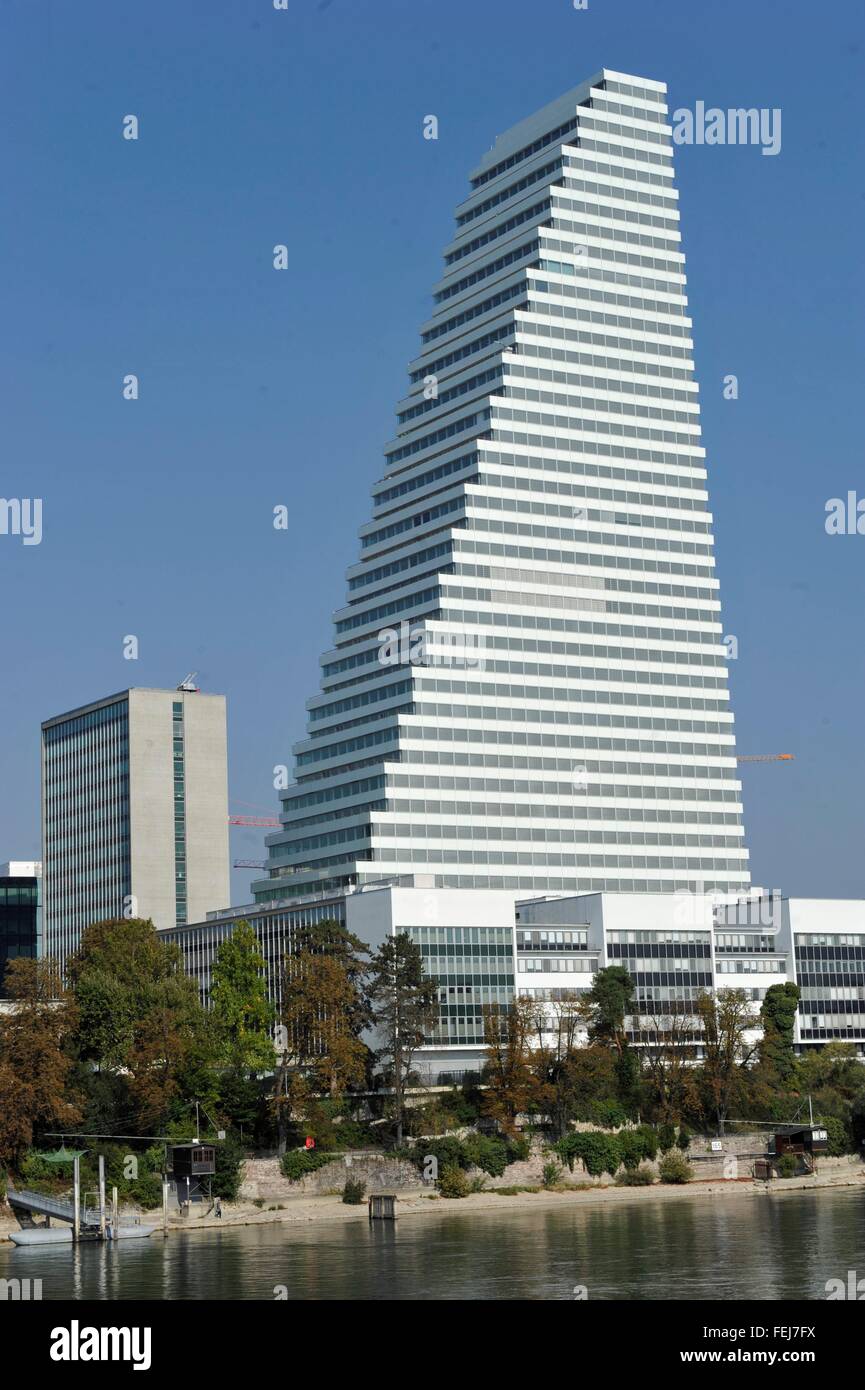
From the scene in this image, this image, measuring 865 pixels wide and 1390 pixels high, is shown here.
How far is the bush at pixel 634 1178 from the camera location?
469ft

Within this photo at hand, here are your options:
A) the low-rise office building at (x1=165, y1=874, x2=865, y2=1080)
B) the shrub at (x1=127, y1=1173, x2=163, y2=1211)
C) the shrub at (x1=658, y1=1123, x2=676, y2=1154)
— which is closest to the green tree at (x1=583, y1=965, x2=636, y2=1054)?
the low-rise office building at (x1=165, y1=874, x2=865, y2=1080)

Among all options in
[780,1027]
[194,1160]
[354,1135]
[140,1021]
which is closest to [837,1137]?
[780,1027]

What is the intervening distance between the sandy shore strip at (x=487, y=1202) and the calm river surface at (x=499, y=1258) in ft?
9.97

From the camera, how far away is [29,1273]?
96.3 m

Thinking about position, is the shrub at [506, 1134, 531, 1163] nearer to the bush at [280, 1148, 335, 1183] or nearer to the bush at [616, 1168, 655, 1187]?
the bush at [616, 1168, 655, 1187]

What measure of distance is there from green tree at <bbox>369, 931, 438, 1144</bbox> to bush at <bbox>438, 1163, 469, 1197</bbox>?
6.44 meters

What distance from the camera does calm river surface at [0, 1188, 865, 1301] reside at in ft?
261

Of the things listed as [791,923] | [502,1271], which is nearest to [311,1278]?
[502,1271]

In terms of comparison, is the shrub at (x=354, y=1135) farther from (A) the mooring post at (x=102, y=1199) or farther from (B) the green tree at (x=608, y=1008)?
(B) the green tree at (x=608, y=1008)

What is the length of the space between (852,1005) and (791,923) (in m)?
10.9

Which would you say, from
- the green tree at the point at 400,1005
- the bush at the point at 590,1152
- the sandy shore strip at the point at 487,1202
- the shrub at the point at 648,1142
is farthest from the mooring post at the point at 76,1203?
the shrub at the point at 648,1142

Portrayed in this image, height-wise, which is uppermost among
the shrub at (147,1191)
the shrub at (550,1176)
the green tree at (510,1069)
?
the green tree at (510,1069)
